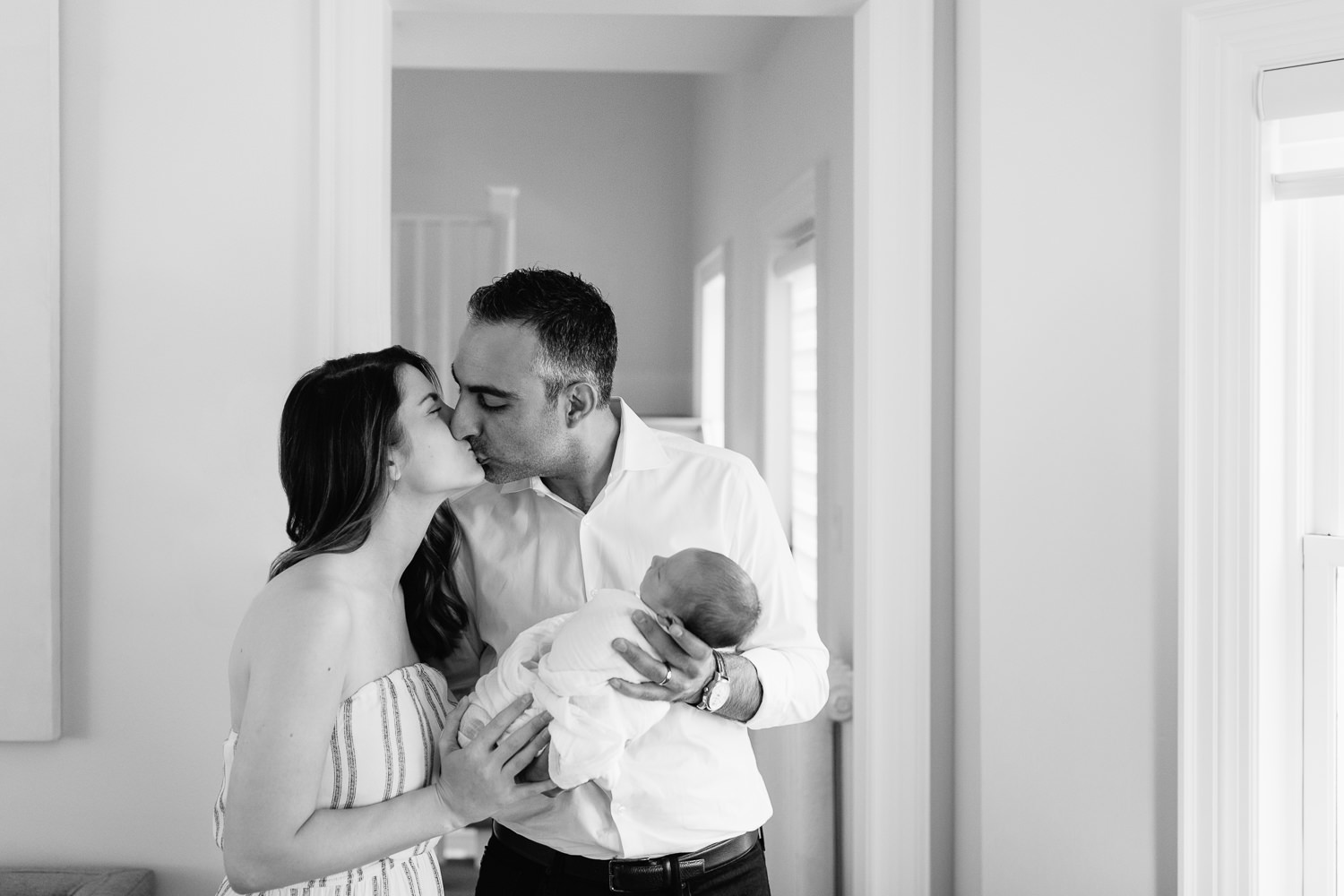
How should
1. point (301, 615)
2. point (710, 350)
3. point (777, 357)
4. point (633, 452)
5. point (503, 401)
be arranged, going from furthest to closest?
point (710, 350) → point (777, 357) → point (633, 452) → point (503, 401) → point (301, 615)

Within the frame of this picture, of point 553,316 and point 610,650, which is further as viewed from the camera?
point 553,316

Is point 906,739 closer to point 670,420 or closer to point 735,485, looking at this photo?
point 735,485

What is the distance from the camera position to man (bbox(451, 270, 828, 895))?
4.77ft

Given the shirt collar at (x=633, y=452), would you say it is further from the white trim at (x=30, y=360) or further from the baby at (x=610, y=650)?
the white trim at (x=30, y=360)

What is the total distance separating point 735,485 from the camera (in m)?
1.57

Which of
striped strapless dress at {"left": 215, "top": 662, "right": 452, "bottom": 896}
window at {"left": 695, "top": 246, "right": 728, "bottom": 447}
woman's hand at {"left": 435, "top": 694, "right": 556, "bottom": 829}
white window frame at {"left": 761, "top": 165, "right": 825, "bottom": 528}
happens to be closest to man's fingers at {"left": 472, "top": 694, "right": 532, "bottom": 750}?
woman's hand at {"left": 435, "top": 694, "right": 556, "bottom": 829}

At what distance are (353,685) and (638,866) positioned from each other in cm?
49

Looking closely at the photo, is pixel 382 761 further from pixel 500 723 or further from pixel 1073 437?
pixel 1073 437

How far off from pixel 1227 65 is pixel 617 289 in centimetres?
328

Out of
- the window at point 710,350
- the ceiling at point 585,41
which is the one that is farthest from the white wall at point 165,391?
the window at point 710,350

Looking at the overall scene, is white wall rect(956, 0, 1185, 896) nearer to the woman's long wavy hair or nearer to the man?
the man

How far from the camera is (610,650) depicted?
4.08 feet

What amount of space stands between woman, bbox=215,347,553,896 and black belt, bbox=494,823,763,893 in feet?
0.56

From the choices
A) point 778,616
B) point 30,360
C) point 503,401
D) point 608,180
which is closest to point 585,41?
point 608,180
